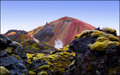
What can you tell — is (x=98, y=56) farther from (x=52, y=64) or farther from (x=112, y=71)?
(x=52, y=64)

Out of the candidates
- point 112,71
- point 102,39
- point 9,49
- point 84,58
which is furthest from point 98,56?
point 9,49

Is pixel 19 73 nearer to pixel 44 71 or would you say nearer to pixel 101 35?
pixel 44 71

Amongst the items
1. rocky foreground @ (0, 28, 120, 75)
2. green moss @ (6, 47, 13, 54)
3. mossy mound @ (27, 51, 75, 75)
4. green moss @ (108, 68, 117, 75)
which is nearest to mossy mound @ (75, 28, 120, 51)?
rocky foreground @ (0, 28, 120, 75)

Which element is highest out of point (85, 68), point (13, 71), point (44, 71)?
point (13, 71)

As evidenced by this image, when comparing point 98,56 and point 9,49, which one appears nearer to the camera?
point 9,49

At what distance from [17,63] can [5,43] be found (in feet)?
16.9

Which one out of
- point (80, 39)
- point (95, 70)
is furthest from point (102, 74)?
point (80, 39)

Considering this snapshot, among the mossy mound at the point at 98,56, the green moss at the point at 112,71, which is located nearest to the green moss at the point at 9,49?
the mossy mound at the point at 98,56

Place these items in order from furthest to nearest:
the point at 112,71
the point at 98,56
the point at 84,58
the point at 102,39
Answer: the point at 84,58, the point at 102,39, the point at 98,56, the point at 112,71

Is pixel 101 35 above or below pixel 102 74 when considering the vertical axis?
above

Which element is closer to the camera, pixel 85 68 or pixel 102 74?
pixel 102 74

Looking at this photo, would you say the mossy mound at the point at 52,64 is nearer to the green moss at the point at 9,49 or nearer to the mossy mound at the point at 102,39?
the mossy mound at the point at 102,39

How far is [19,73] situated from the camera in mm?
24688

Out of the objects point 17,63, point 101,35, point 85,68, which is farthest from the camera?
point 101,35
